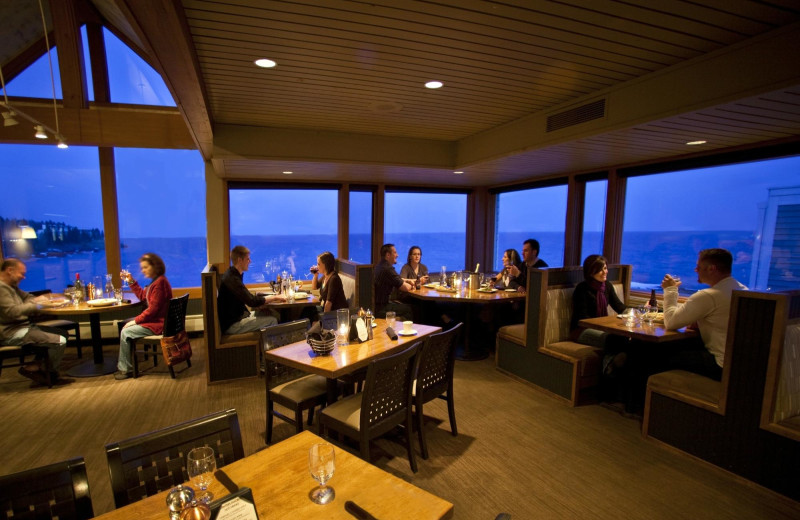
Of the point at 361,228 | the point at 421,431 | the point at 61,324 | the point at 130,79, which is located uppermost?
the point at 130,79

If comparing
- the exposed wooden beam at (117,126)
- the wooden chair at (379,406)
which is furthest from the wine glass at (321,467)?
the exposed wooden beam at (117,126)

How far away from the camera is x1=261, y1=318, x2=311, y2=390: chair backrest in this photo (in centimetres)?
301

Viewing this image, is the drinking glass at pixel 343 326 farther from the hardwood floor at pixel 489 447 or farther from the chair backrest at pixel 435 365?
the hardwood floor at pixel 489 447

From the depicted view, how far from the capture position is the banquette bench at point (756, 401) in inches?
95.8

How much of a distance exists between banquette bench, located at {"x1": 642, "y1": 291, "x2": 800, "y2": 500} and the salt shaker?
325cm

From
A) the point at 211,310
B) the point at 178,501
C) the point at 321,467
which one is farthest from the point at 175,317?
the point at 321,467

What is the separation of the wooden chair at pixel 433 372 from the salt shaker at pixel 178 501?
1.58m

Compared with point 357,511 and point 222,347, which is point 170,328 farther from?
point 357,511

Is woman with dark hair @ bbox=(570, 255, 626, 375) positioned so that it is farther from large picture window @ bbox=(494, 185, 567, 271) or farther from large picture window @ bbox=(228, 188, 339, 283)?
large picture window @ bbox=(228, 188, 339, 283)

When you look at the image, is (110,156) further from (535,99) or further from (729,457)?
(729,457)

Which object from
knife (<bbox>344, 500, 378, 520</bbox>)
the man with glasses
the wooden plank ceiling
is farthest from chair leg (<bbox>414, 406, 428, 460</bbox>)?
the man with glasses

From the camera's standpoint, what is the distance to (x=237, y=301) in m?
4.39

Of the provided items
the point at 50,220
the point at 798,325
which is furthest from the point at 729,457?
the point at 50,220

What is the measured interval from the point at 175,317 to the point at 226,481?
360 centimetres
